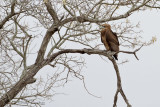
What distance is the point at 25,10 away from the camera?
23.6ft

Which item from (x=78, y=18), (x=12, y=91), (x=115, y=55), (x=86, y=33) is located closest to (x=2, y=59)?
(x=12, y=91)

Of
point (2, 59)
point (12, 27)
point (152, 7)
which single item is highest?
point (12, 27)

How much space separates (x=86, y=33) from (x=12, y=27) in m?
2.40

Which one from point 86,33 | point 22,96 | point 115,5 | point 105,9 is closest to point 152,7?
point 115,5

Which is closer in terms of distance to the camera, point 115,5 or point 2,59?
point 115,5

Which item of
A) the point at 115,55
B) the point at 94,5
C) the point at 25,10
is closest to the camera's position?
the point at 115,55

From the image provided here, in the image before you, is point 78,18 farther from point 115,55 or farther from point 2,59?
point 2,59

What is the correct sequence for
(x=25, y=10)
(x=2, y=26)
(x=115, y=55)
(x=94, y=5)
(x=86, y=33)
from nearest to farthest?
(x=115, y=55), (x=94, y=5), (x=25, y=10), (x=2, y=26), (x=86, y=33)

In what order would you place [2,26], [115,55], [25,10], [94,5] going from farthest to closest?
[2,26] → [25,10] → [94,5] → [115,55]

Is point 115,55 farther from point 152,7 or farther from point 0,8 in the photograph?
point 0,8

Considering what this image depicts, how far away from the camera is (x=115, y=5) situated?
650cm

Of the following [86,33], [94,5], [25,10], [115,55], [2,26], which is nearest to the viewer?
[115,55]

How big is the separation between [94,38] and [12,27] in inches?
104

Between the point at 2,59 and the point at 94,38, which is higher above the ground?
the point at 94,38
